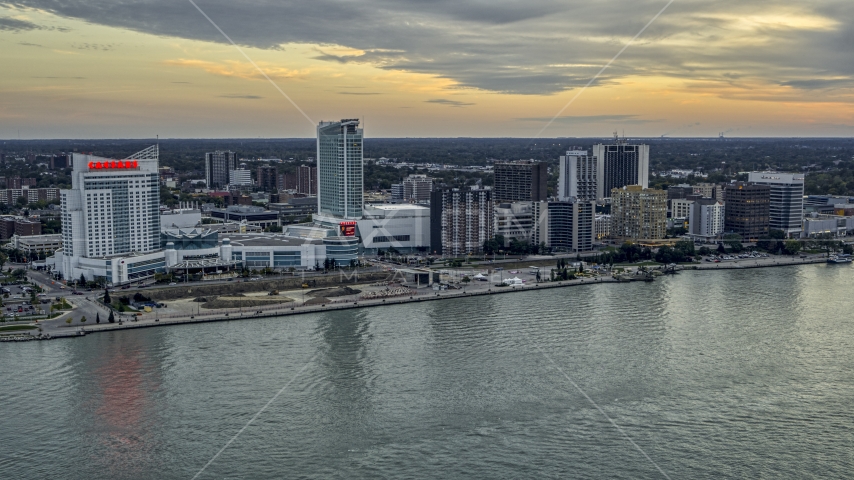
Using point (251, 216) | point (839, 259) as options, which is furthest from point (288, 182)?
point (839, 259)

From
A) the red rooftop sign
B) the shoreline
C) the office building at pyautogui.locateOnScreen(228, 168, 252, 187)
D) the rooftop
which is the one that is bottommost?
the shoreline

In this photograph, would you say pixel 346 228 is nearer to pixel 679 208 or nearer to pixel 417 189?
pixel 417 189

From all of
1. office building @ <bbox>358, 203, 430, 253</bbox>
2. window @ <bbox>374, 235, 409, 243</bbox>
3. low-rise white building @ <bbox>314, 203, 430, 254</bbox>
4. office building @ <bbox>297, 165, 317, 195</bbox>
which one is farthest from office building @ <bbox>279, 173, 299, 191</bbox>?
window @ <bbox>374, 235, 409, 243</bbox>

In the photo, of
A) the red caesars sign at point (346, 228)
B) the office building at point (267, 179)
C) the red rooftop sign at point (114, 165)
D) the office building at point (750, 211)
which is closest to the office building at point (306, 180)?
the office building at point (267, 179)

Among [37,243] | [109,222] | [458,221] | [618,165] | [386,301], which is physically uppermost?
[618,165]

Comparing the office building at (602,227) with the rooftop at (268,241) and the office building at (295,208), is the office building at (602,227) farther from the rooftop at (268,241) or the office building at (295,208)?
the office building at (295,208)

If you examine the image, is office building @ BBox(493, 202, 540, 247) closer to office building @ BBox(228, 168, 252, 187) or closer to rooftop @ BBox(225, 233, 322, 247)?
rooftop @ BBox(225, 233, 322, 247)
